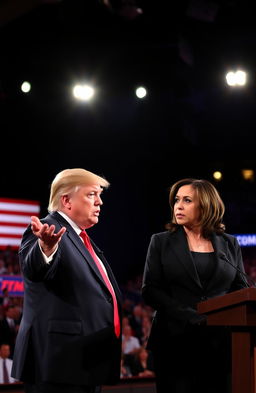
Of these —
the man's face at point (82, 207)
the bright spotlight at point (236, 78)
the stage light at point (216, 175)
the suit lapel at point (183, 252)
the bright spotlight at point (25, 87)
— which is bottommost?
the suit lapel at point (183, 252)

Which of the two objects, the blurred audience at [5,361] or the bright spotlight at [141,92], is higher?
the bright spotlight at [141,92]

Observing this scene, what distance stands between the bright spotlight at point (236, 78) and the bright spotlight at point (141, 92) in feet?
3.78

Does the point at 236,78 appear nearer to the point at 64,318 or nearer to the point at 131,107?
the point at 131,107

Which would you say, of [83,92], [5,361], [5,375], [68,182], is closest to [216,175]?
[83,92]

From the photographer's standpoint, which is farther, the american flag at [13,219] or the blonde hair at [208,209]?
the american flag at [13,219]

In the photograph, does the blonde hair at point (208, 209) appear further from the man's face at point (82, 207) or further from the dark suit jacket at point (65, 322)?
the dark suit jacket at point (65, 322)

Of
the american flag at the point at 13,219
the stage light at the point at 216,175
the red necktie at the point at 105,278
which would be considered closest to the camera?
the red necktie at the point at 105,278

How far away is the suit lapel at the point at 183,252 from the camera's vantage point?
243cm

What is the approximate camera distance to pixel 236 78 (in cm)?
713

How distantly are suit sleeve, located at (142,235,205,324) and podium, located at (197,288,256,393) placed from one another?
557 mm

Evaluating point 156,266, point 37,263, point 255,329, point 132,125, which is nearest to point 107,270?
point 156,266

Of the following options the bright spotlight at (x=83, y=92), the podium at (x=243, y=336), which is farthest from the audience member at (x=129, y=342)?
the podium at (x=243, y=336)

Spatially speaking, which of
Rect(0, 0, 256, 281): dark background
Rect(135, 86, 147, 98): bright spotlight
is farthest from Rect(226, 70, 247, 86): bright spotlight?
Rect(135, 86, 147, 98): bright spotlight

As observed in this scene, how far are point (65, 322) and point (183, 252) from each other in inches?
28.0
